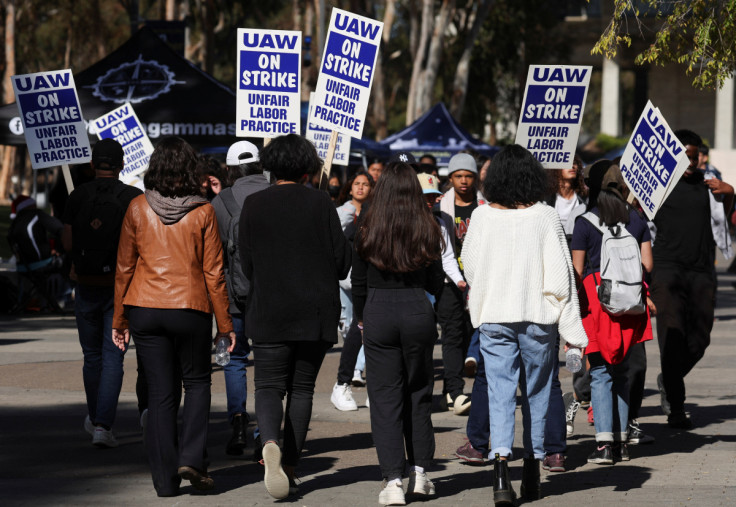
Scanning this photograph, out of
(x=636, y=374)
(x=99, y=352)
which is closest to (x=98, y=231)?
(x=99, y=352)

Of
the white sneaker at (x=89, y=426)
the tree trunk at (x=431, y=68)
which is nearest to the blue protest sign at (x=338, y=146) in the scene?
the white sneaker at (x=89, y=426)

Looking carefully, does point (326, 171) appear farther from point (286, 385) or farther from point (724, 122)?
point (724, 122)

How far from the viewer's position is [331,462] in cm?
739

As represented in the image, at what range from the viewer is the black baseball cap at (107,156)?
7820 millimetres

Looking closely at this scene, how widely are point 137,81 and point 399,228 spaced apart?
42.0ft

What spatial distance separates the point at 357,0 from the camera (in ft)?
97.3

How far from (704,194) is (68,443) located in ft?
15.4

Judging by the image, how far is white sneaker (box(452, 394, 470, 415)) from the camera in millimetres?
9039

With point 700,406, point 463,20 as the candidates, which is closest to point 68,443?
point 700,406

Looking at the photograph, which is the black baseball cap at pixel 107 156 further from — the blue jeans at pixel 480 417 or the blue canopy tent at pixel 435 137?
the blue canopy tent at pixel 435 137

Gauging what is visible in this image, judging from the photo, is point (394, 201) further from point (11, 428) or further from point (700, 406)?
point (700, 406)

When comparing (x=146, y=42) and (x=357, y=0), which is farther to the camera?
(x=357, y=0)

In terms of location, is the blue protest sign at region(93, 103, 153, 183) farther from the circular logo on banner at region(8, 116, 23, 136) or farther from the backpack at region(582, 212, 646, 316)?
the backpack at region(582, 212, 646, 316)

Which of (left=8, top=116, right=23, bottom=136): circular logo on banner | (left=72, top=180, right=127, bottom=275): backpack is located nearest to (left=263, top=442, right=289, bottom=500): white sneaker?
(left=72, top=180, right=127, bottom=275): backpack
